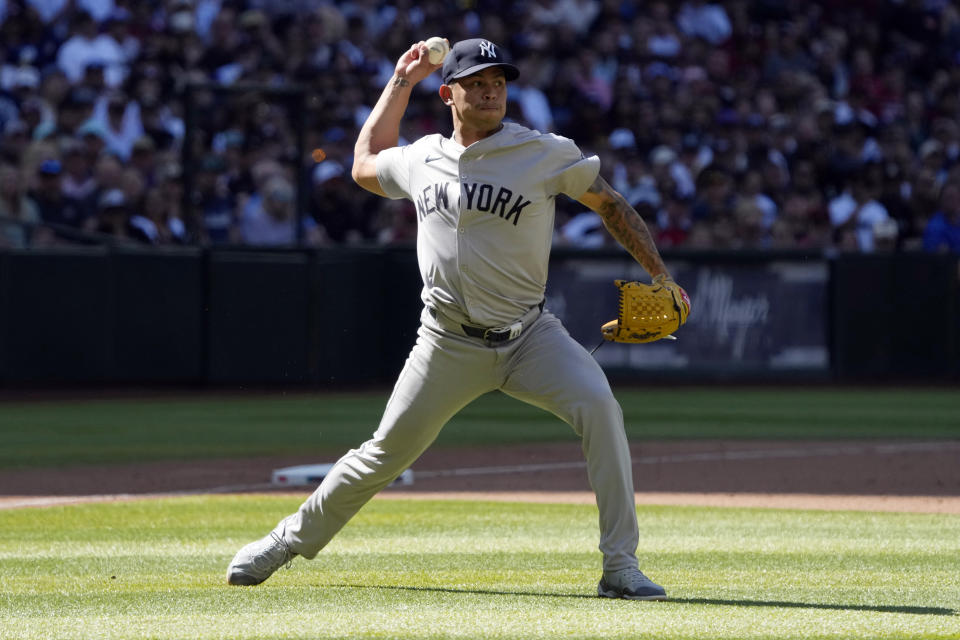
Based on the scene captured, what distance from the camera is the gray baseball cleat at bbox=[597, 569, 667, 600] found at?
5.45 metres

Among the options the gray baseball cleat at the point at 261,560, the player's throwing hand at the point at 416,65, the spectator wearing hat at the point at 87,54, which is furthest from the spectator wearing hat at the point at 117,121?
the gray baseball cleat at the point at 261,560

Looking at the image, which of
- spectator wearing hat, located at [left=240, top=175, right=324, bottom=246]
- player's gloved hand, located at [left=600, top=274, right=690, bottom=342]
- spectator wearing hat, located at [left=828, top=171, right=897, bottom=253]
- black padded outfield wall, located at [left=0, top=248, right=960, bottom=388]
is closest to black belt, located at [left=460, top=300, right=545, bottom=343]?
player's gloved hand, located at [left=600, top=274, right=690, bottom=342]

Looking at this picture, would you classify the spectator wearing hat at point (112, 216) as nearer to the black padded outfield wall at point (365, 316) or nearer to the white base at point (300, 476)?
the black padded outfield wall at point (365, 316)

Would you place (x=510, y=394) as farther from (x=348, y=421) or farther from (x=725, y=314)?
(x=725, y=314)

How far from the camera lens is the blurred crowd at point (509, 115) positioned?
16781mm

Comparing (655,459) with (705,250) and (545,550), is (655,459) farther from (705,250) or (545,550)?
(705,250)

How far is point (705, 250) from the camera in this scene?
17.5 m

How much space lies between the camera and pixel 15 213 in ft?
51.4

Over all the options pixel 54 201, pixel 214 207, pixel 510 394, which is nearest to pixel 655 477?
pixel 510 394

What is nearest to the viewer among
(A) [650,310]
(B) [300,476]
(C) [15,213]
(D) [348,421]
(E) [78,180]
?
(A) [650,310]

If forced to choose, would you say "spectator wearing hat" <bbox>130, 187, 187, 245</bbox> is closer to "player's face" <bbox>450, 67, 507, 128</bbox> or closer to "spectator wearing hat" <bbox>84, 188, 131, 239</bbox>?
"spectator wearing hat" <bbox>84, 188, 131, 239</bbox>

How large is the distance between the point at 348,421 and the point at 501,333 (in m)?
8.75

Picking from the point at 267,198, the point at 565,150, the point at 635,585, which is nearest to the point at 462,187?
the point at 565,150

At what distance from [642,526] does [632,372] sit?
30.3 ft
